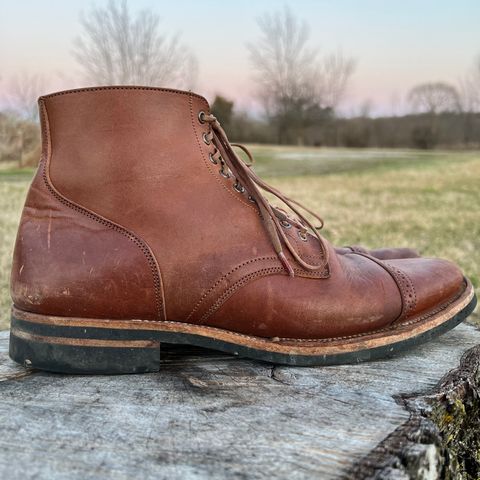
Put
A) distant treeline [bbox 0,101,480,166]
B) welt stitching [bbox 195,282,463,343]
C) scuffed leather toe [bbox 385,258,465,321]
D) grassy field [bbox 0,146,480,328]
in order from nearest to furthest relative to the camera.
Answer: welt stitching [bbox 195,282,463,343] → scuffed leather toe [bbox 385,258,465,321] → grassy field [bbox 0,146,480,328] → distant treeline [bbox 0,101,480,166]

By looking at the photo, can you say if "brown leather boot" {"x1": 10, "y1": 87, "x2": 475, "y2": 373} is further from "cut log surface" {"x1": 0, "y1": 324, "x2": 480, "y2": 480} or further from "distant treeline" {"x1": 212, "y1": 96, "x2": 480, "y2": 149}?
"distant treeline" {"x1": 212, "y1": 96, "x2": 480, "y2": 149}

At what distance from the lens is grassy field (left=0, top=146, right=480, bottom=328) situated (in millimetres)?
5855

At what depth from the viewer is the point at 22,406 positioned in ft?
3.58

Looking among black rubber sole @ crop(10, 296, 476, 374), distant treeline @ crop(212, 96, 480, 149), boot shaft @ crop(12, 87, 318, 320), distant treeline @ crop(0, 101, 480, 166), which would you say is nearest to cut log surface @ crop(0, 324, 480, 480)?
black rubber sole @ crop(10, 296, 476, 374)

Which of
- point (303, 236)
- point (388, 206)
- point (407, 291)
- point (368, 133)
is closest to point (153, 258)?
point (303, 236)

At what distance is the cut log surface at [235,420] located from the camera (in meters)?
0.89

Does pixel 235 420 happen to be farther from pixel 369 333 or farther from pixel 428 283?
pixel 428 283

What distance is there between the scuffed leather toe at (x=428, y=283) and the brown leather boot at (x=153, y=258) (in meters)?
0.12

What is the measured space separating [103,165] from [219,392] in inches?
20.8

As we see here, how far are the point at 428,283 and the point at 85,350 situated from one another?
2.68 feet

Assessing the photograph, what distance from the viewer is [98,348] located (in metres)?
1.20

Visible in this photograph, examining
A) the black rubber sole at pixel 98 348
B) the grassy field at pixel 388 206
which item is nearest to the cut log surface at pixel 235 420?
the black rubber sole at pixel 98 348

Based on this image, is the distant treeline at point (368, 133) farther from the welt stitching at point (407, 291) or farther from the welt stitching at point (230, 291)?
the welt stitching at point (230, 291)

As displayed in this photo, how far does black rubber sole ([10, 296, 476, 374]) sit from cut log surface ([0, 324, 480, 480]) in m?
0.03
